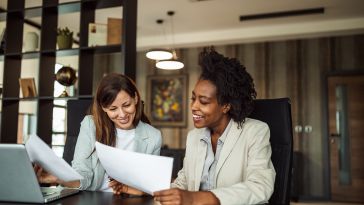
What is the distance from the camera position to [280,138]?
1420mm

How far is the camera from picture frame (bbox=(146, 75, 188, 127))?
19.9 ft

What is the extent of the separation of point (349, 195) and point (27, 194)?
512cm

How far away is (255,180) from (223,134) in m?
0.32

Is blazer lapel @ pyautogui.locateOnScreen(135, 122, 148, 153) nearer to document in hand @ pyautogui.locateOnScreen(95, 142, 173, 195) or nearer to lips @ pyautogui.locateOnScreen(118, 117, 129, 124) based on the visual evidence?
lips @ pyautogui.locateOnScreen(118, 117, 129, 124)

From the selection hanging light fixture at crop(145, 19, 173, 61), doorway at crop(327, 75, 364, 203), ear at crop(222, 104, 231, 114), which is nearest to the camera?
ear at crop(222, 104, 231, 114)

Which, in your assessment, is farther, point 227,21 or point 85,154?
point 227,21

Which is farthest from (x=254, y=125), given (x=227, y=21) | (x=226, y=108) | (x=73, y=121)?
(x=227, y=21)

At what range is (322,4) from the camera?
14.6 ft

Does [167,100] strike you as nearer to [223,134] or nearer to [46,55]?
[46,55]

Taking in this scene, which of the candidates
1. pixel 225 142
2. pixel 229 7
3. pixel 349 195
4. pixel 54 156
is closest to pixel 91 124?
pixel 54 156

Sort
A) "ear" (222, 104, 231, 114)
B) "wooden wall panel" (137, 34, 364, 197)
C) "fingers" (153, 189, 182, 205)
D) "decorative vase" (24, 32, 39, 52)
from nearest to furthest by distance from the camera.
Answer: "fingers" (153, 189, 182, 205) → "ear" (222, 104, 231, 114) → "decorative vase" (24, 32, 39, 52) → "wooden wall panel" (137, 34, 364, 197)

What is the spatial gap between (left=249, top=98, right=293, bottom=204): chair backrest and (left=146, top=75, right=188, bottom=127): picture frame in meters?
4.57

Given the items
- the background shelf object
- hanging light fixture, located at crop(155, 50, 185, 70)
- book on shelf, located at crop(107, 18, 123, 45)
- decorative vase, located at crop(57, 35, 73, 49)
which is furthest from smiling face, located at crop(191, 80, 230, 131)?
hanging light fixture, located at crop(155, 50, 185, 70)

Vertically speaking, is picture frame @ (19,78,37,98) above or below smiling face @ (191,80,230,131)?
above
